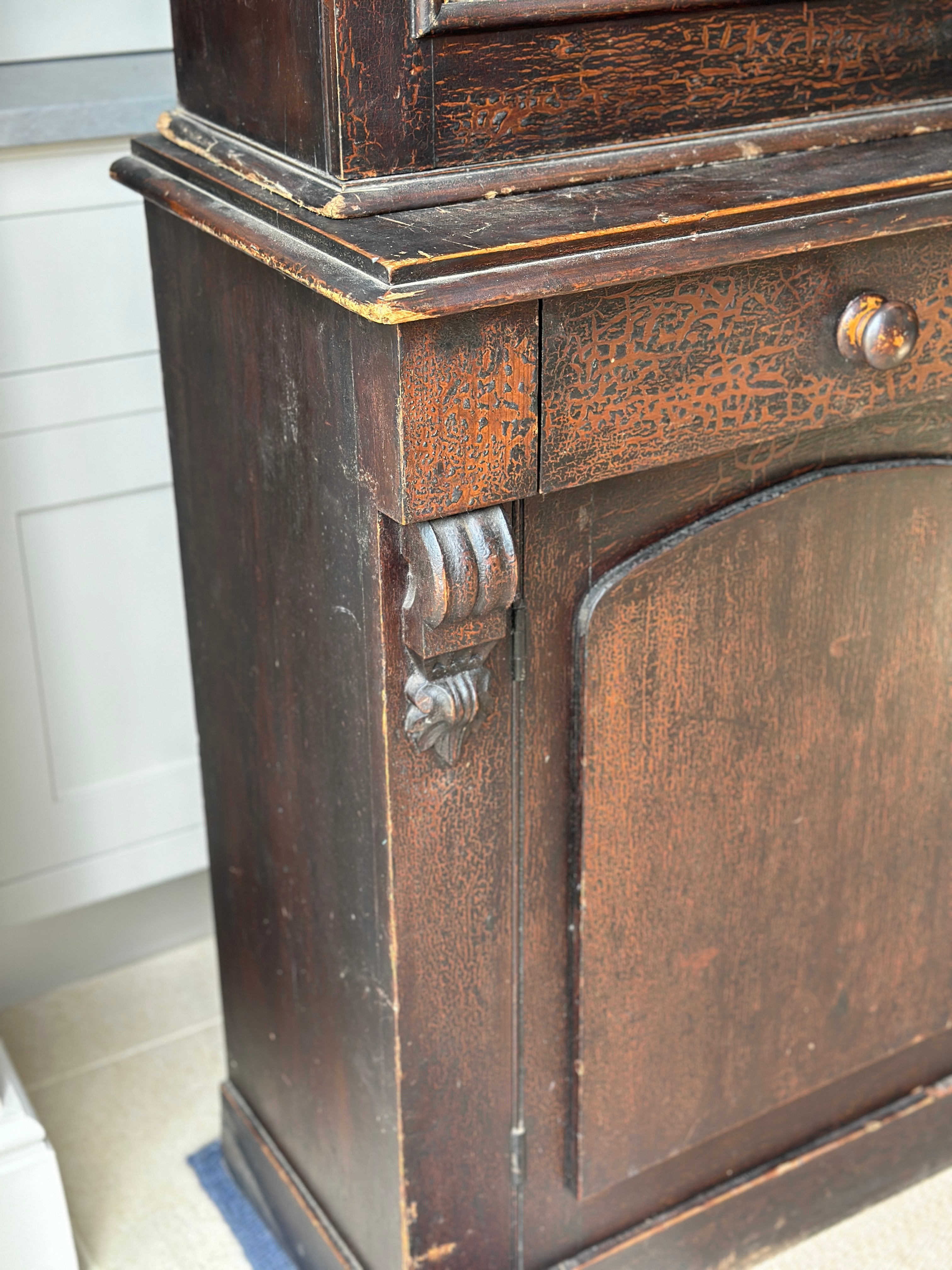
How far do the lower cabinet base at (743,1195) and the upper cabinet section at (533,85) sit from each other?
906mm

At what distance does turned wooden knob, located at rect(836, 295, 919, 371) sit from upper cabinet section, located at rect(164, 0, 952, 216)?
0.13 m

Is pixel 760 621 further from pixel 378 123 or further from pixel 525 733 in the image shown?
pixel 378 123

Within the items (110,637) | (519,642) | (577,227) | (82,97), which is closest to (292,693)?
(519,642)

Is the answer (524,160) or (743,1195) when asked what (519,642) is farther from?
(743,1195)

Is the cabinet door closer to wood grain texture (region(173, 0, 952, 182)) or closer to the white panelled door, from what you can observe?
wood grain texture (region(173, 0, 952, 182))

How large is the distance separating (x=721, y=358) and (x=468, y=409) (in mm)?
192

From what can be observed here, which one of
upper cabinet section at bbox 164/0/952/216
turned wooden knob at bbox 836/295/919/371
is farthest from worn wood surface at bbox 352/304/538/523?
turned wooden knob at bbox 836/295/919/371

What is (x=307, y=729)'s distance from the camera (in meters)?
1.09

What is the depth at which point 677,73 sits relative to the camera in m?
0.95

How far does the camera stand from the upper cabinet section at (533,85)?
2.82ft

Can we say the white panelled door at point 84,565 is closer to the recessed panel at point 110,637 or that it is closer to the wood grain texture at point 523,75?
the recessed panel at point 110,637

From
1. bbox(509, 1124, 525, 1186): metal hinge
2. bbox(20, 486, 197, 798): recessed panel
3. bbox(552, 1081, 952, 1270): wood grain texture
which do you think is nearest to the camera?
bbox(509, 1124, 525, 1186): metal hinge

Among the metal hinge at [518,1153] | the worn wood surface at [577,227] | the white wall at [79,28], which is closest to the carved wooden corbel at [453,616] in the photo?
the worn wood surface at [577,227]

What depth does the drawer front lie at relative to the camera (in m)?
0.87
